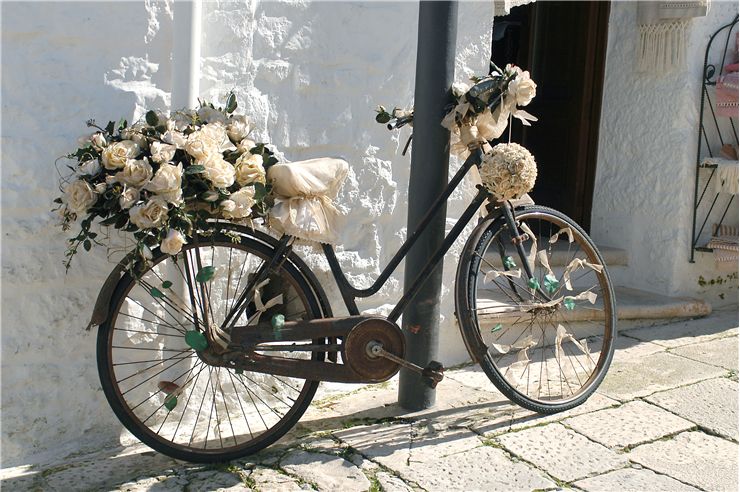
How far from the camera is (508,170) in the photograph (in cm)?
320

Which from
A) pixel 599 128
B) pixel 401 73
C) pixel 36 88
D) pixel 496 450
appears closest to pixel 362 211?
pixel 401 73

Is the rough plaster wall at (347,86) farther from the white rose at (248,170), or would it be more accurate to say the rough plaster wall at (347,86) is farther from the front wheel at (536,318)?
the white rose at (248,170)

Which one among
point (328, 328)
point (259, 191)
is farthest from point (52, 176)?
point (328, 328)

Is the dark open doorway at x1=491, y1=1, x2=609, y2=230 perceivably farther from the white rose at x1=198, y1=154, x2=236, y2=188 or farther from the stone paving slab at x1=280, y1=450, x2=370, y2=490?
the white rose at x1=198, y1=154, x2=236, y2=188

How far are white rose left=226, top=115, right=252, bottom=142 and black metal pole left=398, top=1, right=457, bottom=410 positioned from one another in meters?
0.76

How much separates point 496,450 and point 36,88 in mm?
2153

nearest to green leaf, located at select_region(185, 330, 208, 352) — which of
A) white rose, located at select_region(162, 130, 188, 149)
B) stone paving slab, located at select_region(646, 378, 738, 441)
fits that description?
white rose, located at select_region(162, 130, 188, 149)

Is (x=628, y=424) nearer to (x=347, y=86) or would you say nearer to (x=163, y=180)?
(x=347, y=86)

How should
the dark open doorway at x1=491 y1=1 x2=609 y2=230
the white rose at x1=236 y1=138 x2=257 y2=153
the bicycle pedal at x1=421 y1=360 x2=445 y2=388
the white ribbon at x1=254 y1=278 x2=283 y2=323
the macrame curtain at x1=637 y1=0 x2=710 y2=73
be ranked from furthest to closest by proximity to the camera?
1. the dark open doorway at x1=491 y1=1 x2=609 y2=230
2. the macrame curtain at x1=637 y1=0 x2=710 y2=73
3. the bicycle pedal at x1=421 y1=360 x2=445 y2=388
4. the white ribbon at x1=254 y1=278 x2=283 y2=323
5. the white rose at x1=236 y1=138 x2=257 y2=153

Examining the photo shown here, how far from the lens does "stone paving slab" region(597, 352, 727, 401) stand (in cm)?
384

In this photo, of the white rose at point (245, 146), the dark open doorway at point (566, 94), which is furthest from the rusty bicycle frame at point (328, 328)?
the dark open doorway at point (566, 94)

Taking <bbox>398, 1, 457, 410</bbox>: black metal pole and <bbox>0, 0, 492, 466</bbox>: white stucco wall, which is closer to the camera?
<bbox>0, 0, 492, 466</bbox>: white stucco wall

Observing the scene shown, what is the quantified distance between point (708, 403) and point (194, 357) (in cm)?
224

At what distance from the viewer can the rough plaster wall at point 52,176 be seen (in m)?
2.96
